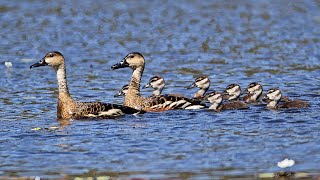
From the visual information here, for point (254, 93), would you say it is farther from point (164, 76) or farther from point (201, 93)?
point (164, 76)

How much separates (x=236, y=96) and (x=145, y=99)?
1949mm

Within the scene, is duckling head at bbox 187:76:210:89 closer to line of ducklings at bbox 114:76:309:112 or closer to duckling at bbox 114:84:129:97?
line of ducklings at bbox 114:76:309:112

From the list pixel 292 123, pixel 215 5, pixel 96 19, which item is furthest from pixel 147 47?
pixel 292 123

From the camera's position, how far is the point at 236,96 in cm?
2069

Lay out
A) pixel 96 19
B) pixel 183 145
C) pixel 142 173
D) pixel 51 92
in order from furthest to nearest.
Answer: pixel 96 19 < pixel 51 92 < pixel 183 145 < pixel 142 173

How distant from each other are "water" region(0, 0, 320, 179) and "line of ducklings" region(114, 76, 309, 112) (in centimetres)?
36

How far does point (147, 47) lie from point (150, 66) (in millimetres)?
3216

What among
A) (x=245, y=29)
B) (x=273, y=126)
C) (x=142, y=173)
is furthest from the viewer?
(x=245, y=29)

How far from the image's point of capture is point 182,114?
61.7ft

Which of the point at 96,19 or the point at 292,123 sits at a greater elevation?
the point at 96,19

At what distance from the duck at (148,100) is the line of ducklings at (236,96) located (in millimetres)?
286

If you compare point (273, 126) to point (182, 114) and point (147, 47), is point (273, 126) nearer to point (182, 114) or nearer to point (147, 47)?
point (182, 114)

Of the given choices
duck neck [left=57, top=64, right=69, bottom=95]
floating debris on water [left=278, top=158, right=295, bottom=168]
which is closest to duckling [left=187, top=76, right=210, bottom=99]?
duck neck [left=57, top=64, right=69, bottom=95]

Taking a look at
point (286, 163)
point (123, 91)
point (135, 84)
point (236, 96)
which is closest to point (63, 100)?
point (135, 84)
